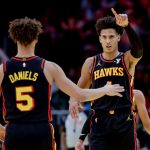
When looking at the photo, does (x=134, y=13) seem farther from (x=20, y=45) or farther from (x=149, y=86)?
(x=20, y=45)

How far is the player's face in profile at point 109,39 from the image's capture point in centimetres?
707

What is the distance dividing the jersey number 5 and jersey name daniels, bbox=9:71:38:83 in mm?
87

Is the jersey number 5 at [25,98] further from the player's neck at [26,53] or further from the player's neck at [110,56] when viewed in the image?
the player's neck at [110,56]

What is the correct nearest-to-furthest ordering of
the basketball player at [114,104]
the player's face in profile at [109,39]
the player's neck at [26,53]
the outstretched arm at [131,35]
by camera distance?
the player's neck at [26,53], the outstretched arm at [131,35], the basketball player at [114,104], the player's face in profile at [109,39]

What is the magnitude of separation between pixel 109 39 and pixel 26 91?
180 cm

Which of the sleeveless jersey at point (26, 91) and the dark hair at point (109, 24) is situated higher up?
the dark hair at point (109, 24)

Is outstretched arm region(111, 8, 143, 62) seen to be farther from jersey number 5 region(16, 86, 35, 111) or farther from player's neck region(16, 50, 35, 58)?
jersey number 5 region(16, 86, 35, 111)

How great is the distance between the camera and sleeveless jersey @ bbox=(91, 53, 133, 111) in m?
6.86

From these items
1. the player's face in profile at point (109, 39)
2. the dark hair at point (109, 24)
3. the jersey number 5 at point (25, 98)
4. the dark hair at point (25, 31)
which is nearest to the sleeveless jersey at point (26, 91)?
the jersey number 5 at point (25, 98)

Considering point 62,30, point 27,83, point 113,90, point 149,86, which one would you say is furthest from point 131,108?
point 62,30

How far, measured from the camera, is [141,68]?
13594mm

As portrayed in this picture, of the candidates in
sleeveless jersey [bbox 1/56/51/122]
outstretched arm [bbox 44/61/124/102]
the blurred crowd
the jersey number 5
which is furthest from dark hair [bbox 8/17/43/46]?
the blurred crowd

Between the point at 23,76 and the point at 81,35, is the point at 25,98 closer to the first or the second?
the point at 23,76

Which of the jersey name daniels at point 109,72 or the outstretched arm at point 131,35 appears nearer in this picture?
the outstretched arm at point 131,35
